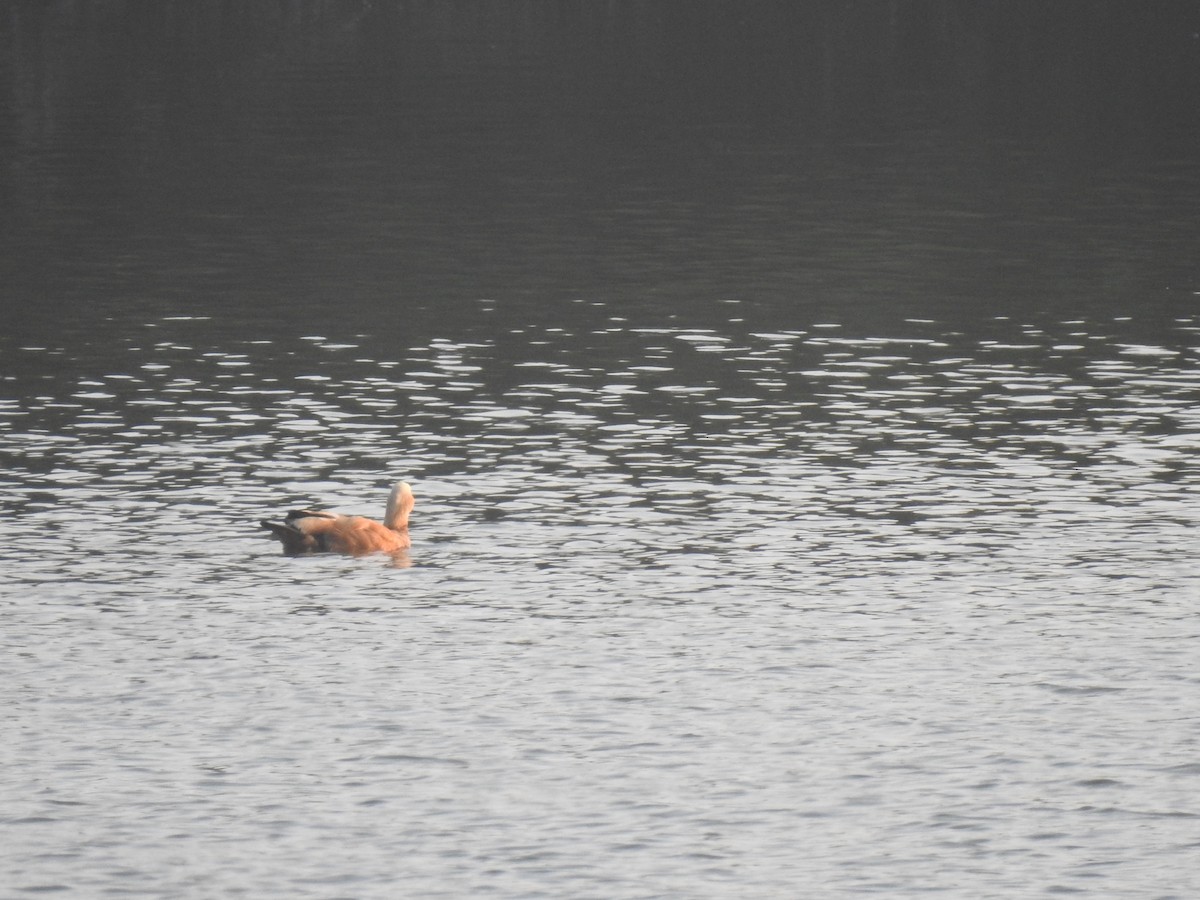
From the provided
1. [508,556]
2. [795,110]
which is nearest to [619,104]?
[795,110]

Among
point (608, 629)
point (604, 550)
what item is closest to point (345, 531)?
point (604, 550)

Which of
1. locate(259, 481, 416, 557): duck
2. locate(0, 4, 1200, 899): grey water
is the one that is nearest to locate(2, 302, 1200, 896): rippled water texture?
locate(0, 4, 1200, 899): grey water

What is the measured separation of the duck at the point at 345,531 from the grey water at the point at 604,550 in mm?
366

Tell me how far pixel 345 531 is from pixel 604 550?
356 centimetres

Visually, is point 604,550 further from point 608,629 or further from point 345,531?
point 608,629

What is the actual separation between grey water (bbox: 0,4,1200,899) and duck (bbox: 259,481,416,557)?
37cm

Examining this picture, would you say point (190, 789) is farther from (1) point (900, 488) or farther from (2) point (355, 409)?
(2) point (355, 409)

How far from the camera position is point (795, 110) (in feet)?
331

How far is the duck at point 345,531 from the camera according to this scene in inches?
1211

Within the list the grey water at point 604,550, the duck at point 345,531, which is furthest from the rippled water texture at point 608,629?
the duck at point 345,531

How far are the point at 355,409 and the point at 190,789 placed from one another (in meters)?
18.8

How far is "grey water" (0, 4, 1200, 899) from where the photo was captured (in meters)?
21.4

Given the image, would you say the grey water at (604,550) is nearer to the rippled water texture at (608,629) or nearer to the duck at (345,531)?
the rippled water texture at (608,629)

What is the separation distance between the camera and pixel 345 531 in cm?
3100
